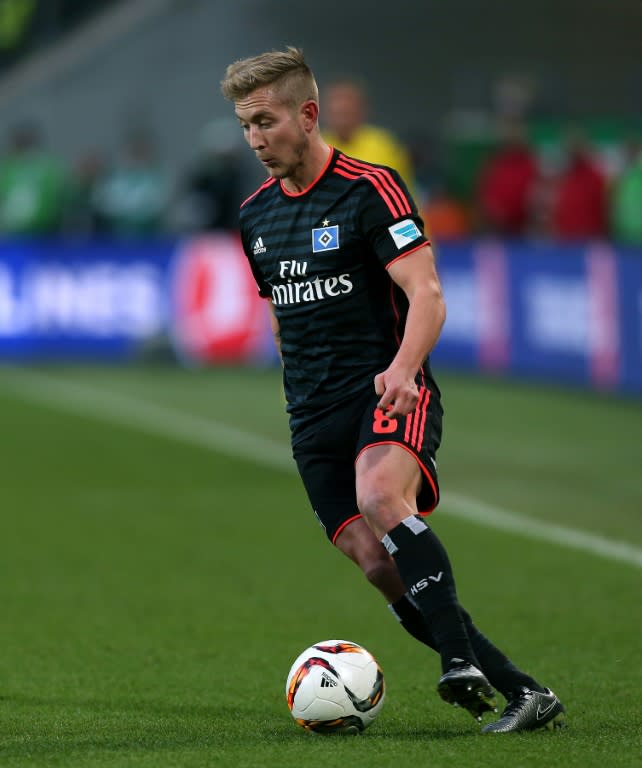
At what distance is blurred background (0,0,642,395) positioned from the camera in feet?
51.8

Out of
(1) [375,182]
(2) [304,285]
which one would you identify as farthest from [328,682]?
(1) [375,182]

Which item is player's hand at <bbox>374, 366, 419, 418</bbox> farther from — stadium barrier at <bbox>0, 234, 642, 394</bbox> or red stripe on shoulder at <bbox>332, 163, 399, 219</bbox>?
stadium barrier at <bbox>0, 234, 642, 394</bbox>

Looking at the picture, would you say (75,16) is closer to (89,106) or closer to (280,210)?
(89,106)

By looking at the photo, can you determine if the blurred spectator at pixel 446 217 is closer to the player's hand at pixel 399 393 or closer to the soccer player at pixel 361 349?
the soccer player at pixel 361 349

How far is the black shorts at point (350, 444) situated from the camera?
501 centimetres

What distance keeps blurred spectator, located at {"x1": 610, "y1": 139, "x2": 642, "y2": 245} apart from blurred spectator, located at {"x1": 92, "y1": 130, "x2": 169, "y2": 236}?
623 centimetres

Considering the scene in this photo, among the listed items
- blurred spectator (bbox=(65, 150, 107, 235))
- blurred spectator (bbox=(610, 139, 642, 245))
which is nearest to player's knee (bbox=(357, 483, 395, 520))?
blurred spectator (bbox=(610, 139, 642, 245))

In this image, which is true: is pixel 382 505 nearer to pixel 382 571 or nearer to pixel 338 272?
pixel 382 571

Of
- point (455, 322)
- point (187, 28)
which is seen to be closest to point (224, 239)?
point (455, 322)

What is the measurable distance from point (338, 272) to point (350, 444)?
1.69ft

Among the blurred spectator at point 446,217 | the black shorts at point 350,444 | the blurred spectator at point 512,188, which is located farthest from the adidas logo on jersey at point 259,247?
the blurred spectator at point 446,217

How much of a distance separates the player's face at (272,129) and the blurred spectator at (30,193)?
15368 mm

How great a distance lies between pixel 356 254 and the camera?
5.09 meters

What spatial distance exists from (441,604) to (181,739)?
83 centimetres
